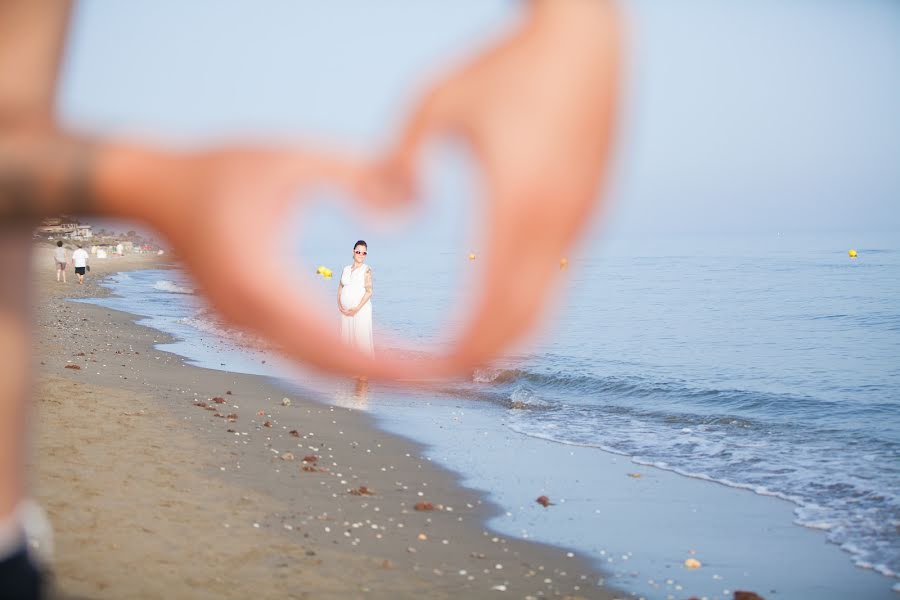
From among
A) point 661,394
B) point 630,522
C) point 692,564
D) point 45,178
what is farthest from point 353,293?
point 45,178

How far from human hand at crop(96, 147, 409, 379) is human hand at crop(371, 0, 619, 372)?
116mm

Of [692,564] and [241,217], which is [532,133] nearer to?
[241,217]

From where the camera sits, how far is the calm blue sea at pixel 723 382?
947 centimetres

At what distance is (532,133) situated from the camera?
2.81 feet

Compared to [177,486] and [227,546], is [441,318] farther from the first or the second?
[177,486]

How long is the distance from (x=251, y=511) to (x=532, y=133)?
7.51 meters

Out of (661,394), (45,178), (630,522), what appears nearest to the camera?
(45,178)

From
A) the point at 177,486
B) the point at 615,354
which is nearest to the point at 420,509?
the point at 177,486

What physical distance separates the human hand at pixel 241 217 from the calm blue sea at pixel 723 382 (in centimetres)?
5

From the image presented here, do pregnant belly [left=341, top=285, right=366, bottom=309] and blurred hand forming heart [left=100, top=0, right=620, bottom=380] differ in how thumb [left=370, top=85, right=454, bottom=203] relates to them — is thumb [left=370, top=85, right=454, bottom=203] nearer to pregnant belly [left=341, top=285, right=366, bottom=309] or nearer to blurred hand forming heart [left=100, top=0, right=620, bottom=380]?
blurred hand forming heart [left=100, top=0, right=620, bottom=380]

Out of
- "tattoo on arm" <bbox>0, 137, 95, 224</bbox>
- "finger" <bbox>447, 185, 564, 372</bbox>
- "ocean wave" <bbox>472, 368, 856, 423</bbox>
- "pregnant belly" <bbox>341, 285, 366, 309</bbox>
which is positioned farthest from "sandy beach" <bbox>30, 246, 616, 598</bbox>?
"ocean wave" <bbox>472, 368, 856, 423</bbox>

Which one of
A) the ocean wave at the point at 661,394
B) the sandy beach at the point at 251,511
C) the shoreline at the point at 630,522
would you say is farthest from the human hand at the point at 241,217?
the ocean wave at the point at 661,394

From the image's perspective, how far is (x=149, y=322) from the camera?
1165 inches

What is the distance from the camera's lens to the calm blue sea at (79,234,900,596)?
9.47m
